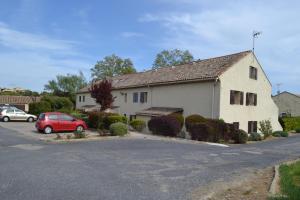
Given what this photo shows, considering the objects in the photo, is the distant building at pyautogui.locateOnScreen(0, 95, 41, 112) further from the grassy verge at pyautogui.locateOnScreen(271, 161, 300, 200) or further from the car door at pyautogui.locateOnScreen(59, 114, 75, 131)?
the grassy verge at pyautogui.locateOnScreen(271, 161, 300, 200)

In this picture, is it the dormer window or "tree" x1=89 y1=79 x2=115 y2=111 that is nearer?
the dormer window

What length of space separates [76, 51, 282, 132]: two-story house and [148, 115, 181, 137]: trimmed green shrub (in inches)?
119

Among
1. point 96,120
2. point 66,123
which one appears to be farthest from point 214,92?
point 66,123

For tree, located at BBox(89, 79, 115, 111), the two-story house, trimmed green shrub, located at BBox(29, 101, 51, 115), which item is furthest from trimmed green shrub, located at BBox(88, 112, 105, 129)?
trimmed green shrub, located at BBox(29, 101, 51, 115)

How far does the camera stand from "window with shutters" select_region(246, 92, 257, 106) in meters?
32.2

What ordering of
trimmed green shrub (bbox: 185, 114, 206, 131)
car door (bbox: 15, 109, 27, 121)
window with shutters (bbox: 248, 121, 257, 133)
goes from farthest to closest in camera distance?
car door (bbox: 15, 109, 27, 121) → window with shutters (bbox: 248, 121, 257, 133) → trimmed green shrub (bbox: 185, 114, 206, 131)

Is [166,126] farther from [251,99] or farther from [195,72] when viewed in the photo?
[251,99]

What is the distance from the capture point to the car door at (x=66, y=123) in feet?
84.1

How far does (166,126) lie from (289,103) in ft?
139

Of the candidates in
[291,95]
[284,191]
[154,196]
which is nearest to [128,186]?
[154,196]

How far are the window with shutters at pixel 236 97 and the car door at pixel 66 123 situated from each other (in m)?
13.3

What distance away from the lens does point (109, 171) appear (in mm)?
10984

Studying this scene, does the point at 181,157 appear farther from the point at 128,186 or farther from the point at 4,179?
the point at 4,179

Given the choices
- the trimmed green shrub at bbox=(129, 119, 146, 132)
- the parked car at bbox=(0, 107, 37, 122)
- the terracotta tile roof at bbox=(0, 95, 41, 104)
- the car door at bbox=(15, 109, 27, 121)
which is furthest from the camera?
the terracotta tile roof at bbox=(0, 95, 41, 104)
